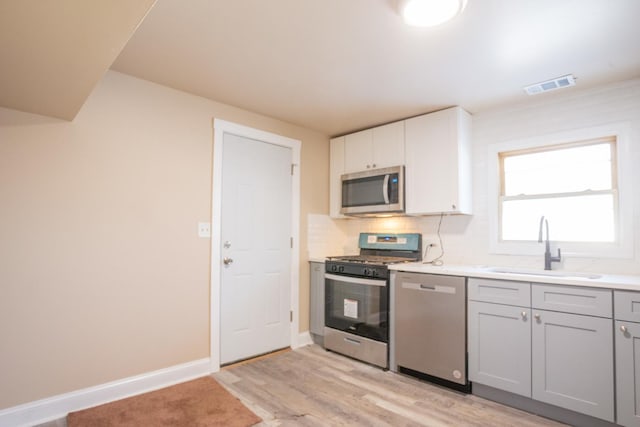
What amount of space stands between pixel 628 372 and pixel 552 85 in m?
1.99

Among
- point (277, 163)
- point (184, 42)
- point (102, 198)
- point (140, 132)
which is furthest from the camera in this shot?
point (277, 163)

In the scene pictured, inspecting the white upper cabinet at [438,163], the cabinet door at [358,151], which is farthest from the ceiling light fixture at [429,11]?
the cabinet door at [358,151]

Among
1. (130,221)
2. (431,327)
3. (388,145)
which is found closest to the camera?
(130,221)

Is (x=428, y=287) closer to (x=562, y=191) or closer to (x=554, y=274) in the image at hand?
(x=554, y=274)

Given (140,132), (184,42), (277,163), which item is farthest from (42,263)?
(277,163)

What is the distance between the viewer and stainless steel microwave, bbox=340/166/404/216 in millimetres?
3354

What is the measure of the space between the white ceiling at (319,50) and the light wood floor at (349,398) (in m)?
2.25

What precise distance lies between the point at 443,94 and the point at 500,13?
1.04 meters

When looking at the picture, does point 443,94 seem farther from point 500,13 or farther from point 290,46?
point 290,46

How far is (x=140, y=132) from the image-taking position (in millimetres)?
2635

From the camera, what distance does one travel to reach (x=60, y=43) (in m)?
1.36

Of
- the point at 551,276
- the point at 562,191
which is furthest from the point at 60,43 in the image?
the point at 562,191

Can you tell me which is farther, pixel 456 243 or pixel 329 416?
pixel 456 243

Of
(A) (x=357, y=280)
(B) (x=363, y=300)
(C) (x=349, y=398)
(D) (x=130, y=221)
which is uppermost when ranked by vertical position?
(D) (x=130, y=221)
